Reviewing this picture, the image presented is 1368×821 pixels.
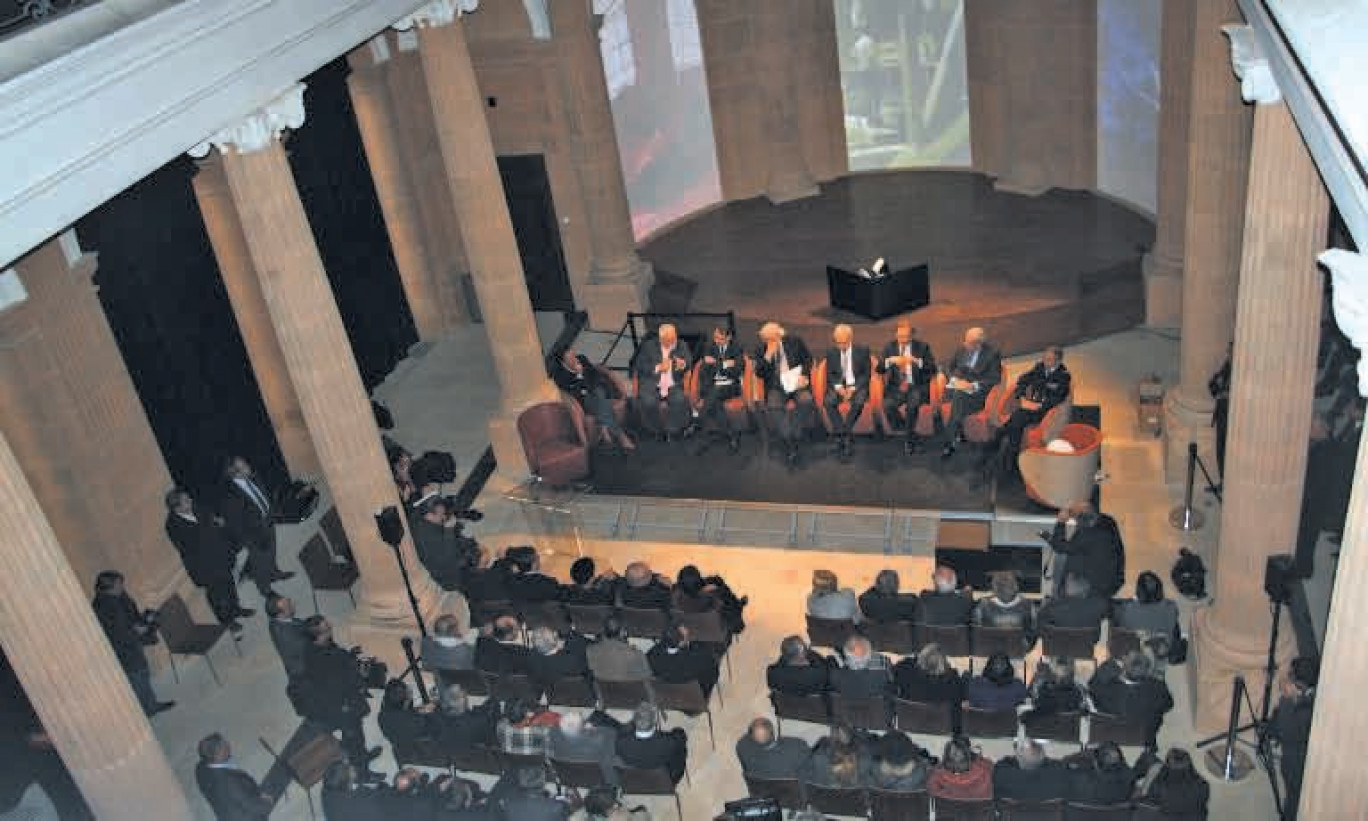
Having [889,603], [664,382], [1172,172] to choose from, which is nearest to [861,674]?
[889,603]

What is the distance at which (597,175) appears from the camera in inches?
642

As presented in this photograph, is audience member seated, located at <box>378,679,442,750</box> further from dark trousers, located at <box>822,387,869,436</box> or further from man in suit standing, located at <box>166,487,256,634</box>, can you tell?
dark trousers, located at <box>822,387,869,436</box>

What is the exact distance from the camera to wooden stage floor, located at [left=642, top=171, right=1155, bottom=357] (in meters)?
15.5

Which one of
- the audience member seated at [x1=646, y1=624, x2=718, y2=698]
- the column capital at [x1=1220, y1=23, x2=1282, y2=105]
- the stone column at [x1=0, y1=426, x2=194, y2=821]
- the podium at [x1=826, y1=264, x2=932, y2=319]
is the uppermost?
the column capital at [x1=1220, y1=23, x2=1282, y2=105]

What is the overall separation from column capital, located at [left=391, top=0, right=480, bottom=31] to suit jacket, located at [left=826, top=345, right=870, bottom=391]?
480cm

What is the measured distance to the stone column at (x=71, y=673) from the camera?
7355 mm

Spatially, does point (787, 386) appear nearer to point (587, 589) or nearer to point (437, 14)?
point (587, 589)

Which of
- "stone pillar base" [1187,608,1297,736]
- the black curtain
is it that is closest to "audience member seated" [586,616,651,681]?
"stone pillar base" [1187,608,1297,736]

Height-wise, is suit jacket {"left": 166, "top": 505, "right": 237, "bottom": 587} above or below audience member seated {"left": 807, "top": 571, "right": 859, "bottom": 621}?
above

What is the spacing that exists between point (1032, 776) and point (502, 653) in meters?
4.04

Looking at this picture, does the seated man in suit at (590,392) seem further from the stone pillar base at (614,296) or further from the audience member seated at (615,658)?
the audience member seated at (615,658)

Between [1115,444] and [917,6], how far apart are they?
336 inches

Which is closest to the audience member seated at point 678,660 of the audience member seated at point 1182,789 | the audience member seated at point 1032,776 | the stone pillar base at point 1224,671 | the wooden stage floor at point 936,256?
the audience member seated at point 1032,776

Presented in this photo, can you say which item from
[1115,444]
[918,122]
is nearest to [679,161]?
[918,122]
